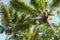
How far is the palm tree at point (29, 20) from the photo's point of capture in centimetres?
998

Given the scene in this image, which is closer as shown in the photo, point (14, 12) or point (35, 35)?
point (35, 35)

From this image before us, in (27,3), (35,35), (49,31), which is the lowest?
(35,35)

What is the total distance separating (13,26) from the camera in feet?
35.3

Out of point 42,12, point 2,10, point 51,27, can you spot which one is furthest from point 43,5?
point 2,10

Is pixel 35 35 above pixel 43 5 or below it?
below

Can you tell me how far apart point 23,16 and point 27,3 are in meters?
0.88

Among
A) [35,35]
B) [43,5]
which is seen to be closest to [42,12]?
[43,5]

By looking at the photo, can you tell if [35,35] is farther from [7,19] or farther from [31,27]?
[7,19]

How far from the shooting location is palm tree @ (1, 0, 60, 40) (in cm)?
998

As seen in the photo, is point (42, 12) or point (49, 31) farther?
point (49, 31)

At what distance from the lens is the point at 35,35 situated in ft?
32.7

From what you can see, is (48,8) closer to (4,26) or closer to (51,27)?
A: (51,27)

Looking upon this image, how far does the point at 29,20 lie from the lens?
1059cm

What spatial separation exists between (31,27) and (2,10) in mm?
1904
